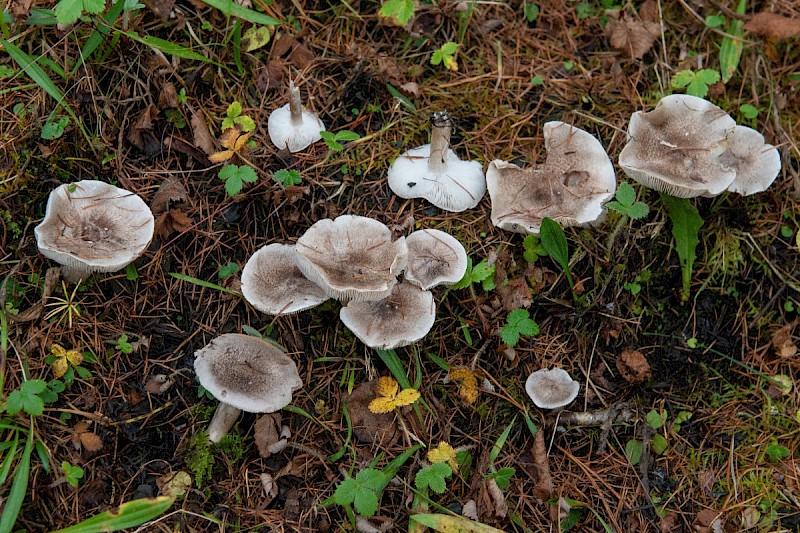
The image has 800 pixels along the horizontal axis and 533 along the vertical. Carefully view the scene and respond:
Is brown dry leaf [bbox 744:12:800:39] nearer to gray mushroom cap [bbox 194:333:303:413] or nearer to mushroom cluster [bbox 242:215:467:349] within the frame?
mushroom cluster [bbox 242:215:467:349]

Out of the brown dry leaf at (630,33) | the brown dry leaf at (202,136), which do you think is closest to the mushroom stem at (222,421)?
the brown dry leaf at (202,136)

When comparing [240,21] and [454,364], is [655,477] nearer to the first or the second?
[454,364]

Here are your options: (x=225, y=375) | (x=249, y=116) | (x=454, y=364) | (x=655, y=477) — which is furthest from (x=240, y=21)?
(x=655, y=477)

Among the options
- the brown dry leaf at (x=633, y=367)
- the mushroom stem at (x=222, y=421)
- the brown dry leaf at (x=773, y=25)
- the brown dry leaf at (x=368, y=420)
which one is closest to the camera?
the mushroom stem at (x=222, y=421)

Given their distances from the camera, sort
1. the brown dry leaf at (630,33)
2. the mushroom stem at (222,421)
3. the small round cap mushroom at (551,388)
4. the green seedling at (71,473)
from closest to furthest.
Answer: the green seedling at (71,473)
the mushroom stem at (222,421)
the small round cap mushroom at (551,388)
the brown dry leaf at (630,33)

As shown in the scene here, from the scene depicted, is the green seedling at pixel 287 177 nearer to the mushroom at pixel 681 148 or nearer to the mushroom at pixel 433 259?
the mushroom at pixel 433 259

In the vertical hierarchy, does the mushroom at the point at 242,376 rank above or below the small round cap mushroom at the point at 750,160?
below
